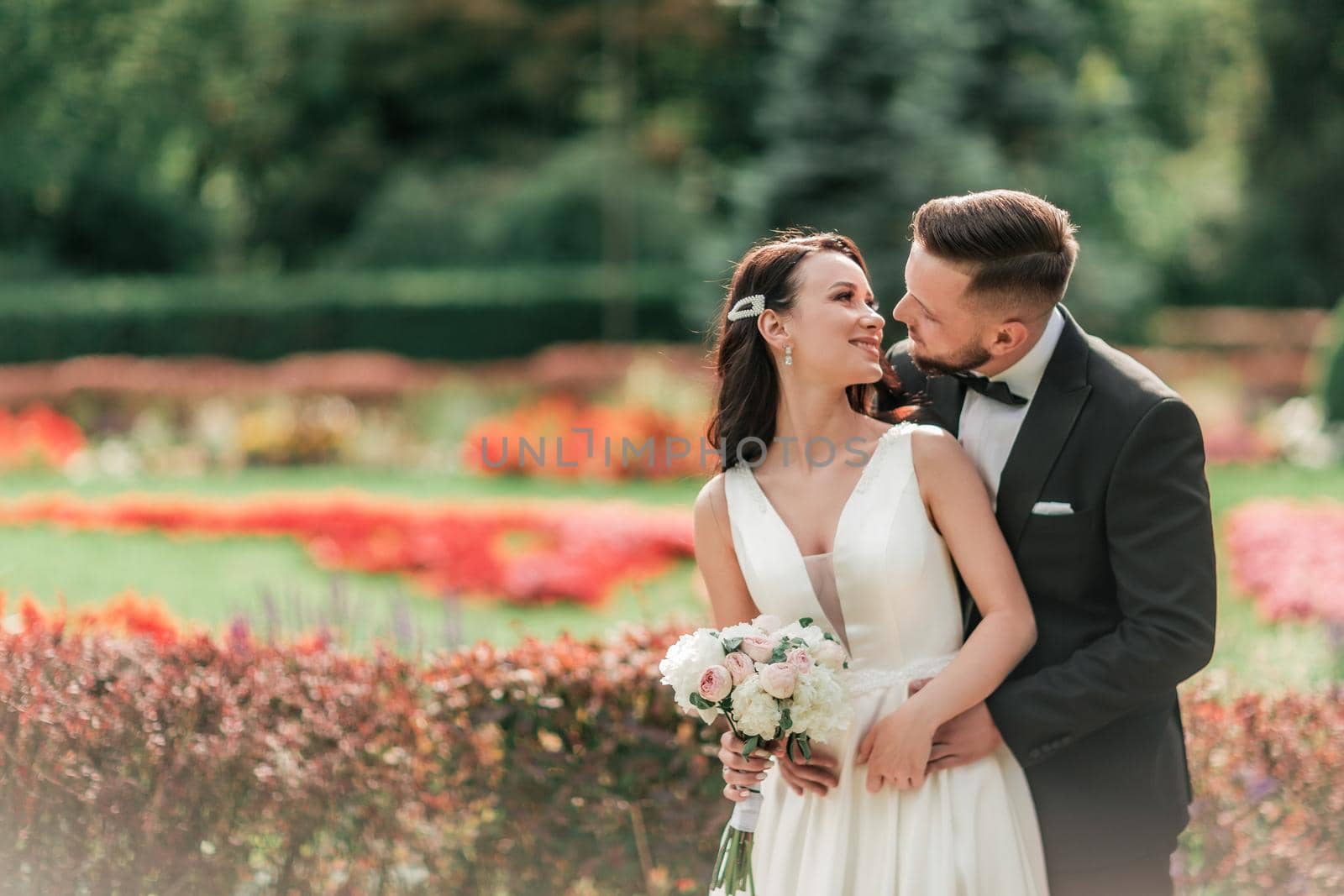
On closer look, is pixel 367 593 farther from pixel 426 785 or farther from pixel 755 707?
pixel 755 707

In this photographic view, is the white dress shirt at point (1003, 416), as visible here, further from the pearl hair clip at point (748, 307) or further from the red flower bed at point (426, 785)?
the red flower bed at point (426, 785)

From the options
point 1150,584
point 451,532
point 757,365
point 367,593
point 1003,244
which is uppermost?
point 1003,244

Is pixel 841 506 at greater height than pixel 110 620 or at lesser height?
greater

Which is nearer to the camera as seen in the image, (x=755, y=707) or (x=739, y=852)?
(x=755, y=707)

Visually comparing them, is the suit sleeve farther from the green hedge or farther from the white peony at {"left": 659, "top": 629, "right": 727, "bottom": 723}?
the green hedge

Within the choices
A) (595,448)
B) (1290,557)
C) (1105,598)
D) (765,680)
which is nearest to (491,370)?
(595,448)

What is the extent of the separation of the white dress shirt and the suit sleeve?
0.26 meters

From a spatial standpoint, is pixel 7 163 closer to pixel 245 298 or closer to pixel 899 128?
pixel 245 298

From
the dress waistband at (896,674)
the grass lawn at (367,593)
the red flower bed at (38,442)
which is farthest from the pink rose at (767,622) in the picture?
the red flower bed at (38,442)

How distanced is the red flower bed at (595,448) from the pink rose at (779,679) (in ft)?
26.9

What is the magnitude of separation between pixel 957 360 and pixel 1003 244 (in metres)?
0.26

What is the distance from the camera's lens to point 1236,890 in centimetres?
377

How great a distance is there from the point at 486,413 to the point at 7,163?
7912 mm

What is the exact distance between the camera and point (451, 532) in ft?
26.4
